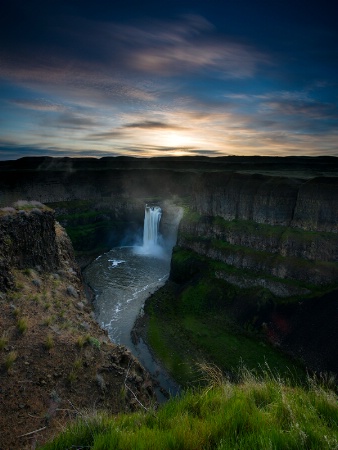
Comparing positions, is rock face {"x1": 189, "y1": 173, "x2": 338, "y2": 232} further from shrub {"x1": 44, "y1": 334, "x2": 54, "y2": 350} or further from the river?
shrub {"x1": 44, "y1": 334, "x2": 54, "y2": 350}

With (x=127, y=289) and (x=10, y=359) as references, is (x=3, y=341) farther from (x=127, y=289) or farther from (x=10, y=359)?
(x=127, y=289)

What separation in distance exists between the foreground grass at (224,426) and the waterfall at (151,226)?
59300mm

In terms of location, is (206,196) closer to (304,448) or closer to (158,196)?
(158,196)

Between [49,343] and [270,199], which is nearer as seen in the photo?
[49,343]

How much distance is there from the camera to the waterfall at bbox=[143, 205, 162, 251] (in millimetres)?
64625

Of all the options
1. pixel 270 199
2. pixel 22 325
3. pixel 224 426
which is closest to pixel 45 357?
A: pixel 22 325

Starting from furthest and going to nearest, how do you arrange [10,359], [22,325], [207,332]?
[207,332], [22,325], [10,359]

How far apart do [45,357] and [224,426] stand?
7343mm

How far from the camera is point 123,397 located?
902cm

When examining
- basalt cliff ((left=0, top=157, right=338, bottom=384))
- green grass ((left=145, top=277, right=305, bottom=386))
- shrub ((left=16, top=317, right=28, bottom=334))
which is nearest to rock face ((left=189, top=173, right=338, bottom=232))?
basalt cliff ((left=0, top=157, right=338, bottom=384))

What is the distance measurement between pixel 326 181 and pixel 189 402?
3864 centimetres

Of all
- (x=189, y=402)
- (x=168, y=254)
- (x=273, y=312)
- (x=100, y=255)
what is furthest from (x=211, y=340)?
(x=100, y=255)

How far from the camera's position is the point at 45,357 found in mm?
9445

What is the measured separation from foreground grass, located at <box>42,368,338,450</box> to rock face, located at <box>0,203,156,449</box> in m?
0.67
